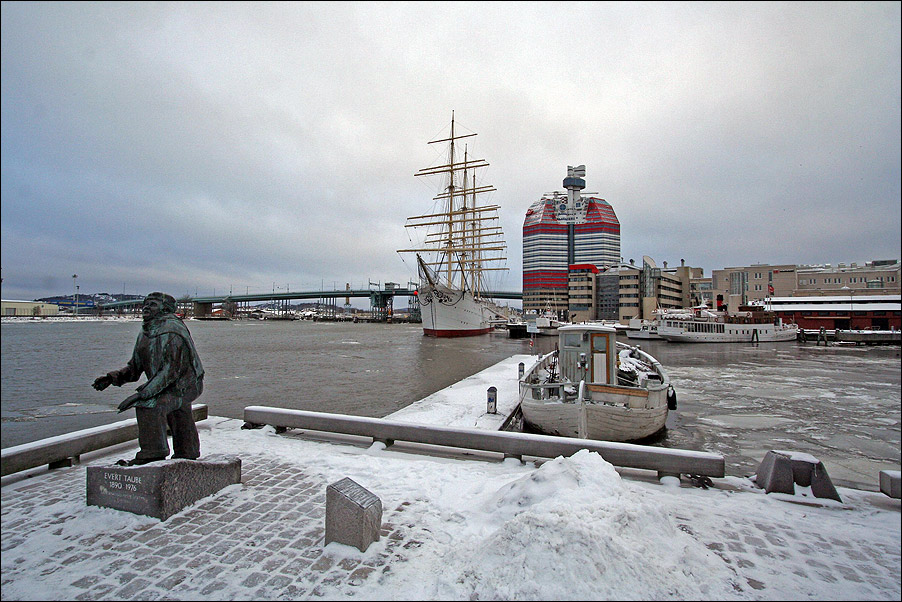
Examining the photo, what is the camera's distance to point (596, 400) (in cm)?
1115

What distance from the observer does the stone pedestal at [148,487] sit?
482cm

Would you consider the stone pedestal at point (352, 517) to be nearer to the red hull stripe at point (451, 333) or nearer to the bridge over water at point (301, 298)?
the red hull stripe at point (451, 333)

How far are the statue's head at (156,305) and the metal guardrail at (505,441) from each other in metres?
3.59

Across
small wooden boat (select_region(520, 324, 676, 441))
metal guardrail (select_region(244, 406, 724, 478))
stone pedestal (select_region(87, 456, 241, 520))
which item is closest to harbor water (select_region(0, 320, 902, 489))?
small wooden boat (select_region(520, 324, 676, 441))

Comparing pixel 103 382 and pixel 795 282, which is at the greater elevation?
pixel 795 282

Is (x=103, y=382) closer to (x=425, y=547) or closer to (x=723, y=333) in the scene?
(x=425, y=547)

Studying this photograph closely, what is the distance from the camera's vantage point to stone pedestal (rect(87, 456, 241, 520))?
4.82 metres

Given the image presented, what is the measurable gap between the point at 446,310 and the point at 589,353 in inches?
1969

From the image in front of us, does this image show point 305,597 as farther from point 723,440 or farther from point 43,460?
point 723,440

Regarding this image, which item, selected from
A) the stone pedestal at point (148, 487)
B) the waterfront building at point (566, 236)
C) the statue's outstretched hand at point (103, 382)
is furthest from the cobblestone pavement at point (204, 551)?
the waterfront building at point (566, 236)

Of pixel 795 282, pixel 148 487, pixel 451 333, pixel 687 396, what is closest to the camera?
pixel 148 487

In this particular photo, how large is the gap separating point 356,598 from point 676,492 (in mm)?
4503

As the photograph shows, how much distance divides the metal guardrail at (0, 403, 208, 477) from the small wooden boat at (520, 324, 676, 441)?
928cm

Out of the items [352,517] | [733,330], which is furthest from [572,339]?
[733,330]
